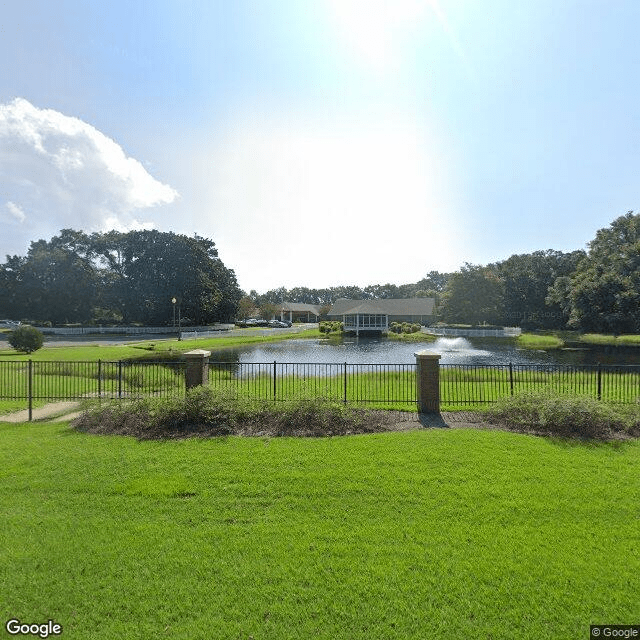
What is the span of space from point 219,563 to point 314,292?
124 meters

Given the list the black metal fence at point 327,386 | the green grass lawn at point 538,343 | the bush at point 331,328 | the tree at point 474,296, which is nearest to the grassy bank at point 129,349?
the bush at point 331,328

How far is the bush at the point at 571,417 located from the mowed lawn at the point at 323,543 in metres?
1.09

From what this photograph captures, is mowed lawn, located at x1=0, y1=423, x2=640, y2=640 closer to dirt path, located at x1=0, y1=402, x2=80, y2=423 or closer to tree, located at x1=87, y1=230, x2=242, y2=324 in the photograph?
dirt path, located at x1=0, y1=402, x2=80, y2=423

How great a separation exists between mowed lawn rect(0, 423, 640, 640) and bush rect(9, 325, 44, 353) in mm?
21363

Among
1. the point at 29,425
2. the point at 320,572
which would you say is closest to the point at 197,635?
the point at 320,572

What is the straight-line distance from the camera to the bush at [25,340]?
23.7m

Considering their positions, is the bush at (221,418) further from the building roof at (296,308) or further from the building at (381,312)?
the building roof at (296,308)

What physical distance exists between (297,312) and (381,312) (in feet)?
126

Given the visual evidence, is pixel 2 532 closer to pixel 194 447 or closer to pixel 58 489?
pixel 58 489

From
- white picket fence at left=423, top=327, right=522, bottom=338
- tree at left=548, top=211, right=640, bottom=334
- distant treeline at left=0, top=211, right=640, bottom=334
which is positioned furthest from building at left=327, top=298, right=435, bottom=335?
tree at left=548, top=211, right=640, bottom=334

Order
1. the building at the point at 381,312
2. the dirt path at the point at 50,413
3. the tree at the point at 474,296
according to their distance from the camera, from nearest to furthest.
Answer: the dirt path at the point at 50,413 → the building at the point at 381,312 → the tree at the point at 474,296

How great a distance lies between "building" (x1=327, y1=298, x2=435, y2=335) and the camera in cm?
6131

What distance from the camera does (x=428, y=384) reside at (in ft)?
31.6

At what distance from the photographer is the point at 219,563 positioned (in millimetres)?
3645
